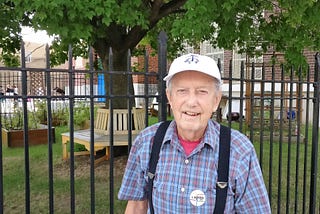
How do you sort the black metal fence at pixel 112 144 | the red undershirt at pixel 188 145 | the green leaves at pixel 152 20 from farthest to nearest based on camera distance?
the green leaves at pixel 152 20
the black metal fence at pixel 112 144
the red undershirt at pixel 188 145

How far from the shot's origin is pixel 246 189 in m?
1.64

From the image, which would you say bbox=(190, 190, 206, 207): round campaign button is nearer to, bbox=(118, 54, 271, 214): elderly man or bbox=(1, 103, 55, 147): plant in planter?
bbox=(118, 54, 271, 214): elderly man

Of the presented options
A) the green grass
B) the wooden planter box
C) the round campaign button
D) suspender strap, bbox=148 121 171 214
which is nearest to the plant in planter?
the wooden planter box

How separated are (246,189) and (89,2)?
12.9ft

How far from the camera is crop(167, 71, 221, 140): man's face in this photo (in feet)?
5.49

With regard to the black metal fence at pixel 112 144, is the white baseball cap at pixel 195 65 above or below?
above

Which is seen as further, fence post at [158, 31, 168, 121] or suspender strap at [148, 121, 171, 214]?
fence post at [158, 31, 168, 121]

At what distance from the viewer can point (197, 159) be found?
1663 millimetres

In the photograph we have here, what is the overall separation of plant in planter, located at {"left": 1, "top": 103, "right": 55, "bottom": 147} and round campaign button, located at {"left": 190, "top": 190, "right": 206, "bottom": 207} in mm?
8485

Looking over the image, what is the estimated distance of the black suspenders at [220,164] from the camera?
1.61 m

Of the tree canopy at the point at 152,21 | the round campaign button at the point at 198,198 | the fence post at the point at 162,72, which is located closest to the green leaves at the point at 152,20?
the tree canopy at the point at 152,21

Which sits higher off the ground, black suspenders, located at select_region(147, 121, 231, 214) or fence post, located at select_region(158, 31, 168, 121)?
fence post, located at select_region(158, 31, 168, 121)

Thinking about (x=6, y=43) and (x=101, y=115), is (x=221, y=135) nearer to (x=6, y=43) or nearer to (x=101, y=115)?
(x=101, y=115)

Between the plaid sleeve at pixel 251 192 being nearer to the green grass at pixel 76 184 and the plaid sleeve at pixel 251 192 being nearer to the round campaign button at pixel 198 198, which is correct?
the round campaign button at pixel 198 198
